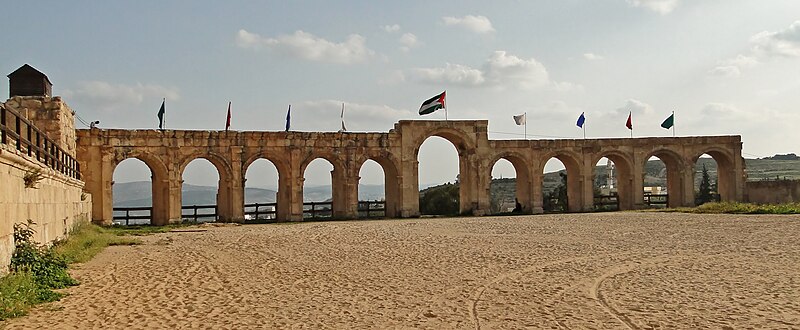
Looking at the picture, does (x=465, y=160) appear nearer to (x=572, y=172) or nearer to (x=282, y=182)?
(x=572, y=172)

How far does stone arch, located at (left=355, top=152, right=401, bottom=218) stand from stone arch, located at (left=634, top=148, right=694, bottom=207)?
49.6ft

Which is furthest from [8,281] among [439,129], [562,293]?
[439,129]

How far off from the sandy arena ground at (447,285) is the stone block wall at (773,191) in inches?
905

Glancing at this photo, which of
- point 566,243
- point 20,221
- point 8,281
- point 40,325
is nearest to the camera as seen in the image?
point 40,325

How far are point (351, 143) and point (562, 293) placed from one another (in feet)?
90.0

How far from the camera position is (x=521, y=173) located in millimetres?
42031

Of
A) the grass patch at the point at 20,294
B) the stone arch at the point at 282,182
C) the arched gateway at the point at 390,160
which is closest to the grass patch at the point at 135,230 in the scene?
the arched gateway at the point at 390,160

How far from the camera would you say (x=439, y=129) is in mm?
39656

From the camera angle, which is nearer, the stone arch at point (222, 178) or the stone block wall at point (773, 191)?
the stone arch at point (222, 178)

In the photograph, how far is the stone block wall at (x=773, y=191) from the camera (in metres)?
41.0

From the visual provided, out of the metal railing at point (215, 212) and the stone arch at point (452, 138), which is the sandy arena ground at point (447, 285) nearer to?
the metal railing at point (215, 212)

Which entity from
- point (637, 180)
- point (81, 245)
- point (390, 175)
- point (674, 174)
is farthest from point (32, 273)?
point (674, 174)

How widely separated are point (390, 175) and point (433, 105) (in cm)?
483

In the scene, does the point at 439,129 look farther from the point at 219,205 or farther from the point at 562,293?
the point at 562,293
